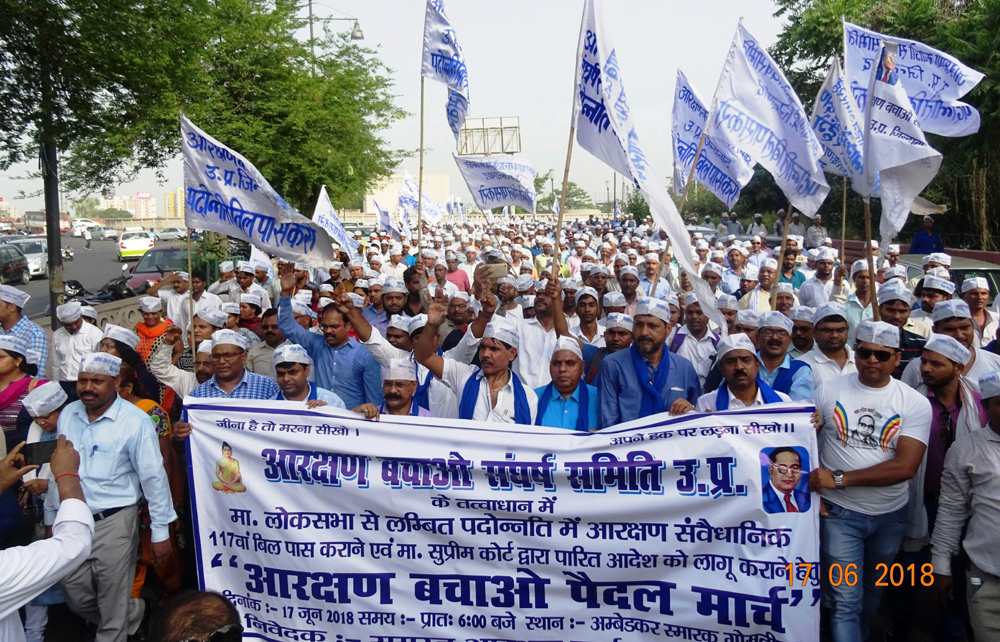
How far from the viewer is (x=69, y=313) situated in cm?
803

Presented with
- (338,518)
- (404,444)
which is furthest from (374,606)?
(404,444)

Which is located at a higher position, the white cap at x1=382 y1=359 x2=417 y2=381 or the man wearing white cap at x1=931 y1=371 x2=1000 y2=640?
the white cap at x1=382 y1=359 x2=417 y2=381

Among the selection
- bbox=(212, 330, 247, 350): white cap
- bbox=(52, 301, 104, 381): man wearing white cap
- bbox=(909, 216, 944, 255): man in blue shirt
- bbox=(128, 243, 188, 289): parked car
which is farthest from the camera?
bbox=(128, 243, 188, 289): parked car

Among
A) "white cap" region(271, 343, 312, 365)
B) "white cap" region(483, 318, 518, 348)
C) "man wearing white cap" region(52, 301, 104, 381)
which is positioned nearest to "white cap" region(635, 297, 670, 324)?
"white cap" region(483, 318, 518, 348)

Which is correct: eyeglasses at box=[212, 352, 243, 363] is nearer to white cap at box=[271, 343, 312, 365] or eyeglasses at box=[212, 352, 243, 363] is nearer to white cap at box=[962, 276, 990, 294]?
white cap at box=[271, 343, 312, 365]

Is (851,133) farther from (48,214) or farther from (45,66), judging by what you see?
(48,214)

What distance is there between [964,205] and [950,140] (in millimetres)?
4768

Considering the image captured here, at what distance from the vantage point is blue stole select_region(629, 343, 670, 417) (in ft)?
17.7

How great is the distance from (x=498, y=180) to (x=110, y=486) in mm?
6167

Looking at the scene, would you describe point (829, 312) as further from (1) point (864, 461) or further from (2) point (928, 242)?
(2) point (928, 242)

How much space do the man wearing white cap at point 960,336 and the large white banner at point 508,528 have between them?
5.17 feet

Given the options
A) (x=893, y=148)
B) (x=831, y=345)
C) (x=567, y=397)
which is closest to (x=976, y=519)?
(x=831, y=345)

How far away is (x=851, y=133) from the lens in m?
8.22

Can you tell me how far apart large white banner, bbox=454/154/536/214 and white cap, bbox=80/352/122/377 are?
5.64m
